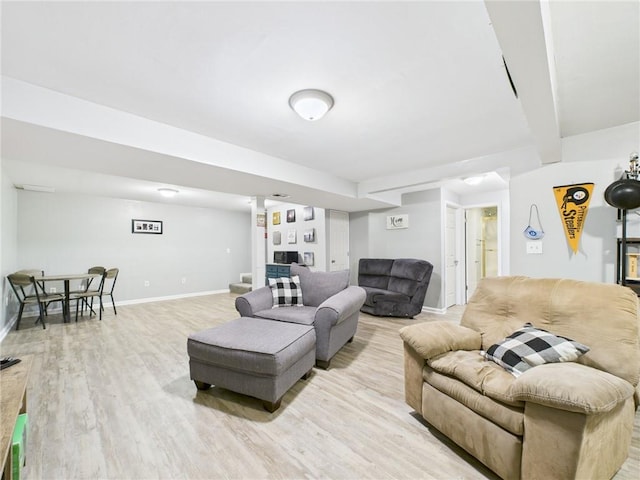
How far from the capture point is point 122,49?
4.77 ft

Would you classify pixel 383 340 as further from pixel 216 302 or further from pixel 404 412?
pixel 216 302

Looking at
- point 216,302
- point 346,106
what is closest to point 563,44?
point 346,106

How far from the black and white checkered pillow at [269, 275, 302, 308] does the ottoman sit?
2.78 feet

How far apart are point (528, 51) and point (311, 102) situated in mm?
1203

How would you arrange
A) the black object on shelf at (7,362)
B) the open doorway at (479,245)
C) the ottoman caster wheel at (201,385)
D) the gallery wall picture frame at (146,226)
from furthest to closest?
1. the gallery wall picture frame at (146,226)
2. the open doorway at (479,245)
3. the ottoman caster wheel at (201,385)
4. the black object on shelf at (7,362)

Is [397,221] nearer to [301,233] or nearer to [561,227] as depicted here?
[301,233]

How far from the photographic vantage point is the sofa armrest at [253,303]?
9.44ft

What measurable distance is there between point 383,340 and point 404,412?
5.08 ft

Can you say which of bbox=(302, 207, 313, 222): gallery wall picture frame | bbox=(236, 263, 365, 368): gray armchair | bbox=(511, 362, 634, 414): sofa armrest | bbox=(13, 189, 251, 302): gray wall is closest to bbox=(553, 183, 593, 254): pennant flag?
bbox=(511, 362, 634, 414): sofa armrest

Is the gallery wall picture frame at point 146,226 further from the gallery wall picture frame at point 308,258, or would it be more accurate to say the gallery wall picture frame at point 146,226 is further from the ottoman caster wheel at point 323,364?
the ottoman caster wheel at point 323,364

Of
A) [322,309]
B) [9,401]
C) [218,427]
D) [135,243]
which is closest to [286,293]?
[322,309]

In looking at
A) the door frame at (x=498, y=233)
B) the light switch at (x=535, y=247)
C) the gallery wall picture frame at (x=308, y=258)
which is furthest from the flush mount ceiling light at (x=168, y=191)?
the door frame at (x=498, y=233)

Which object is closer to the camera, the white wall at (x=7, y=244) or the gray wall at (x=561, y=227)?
the gray wall at (x=561, y=227)

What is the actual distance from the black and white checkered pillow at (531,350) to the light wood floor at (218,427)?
0.59 metres
